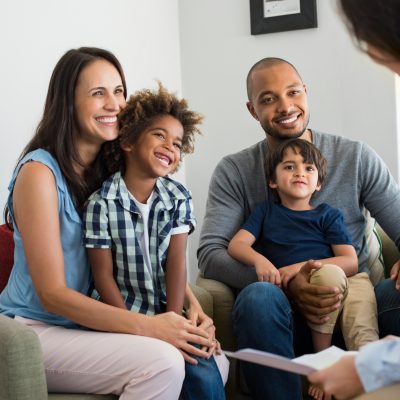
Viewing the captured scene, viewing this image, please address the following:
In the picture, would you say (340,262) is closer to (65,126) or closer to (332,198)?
(332,198)

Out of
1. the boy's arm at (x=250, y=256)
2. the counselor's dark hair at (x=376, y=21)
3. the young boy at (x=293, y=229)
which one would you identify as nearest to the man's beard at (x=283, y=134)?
the young boy at (x=293, y=229)

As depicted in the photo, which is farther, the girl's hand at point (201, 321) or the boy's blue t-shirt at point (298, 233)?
the boy's blue t-shirt at point (298, 233)

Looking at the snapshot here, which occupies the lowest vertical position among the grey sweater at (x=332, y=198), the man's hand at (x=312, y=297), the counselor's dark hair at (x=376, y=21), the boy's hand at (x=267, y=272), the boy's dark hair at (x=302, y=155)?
the man's hand at (x=312, y=297)

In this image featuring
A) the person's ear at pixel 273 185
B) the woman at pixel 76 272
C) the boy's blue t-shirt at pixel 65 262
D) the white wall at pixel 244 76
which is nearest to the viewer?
the woman at pixel 76 272

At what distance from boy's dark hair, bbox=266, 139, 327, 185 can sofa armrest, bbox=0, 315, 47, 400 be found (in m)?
1.13

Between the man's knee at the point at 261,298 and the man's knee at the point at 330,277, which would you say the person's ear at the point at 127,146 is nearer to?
the man's knee at the point at 261,298

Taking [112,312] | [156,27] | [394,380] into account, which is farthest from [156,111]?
[156,27]

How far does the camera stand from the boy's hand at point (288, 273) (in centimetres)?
217

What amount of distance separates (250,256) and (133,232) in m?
0.50

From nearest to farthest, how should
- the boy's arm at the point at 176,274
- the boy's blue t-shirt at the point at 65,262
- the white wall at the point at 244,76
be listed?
1. the boy's blue t-shirt at the point at 65,262
2. the boy's arm at the point at 176,274
3. the white wall at the point at 244,76

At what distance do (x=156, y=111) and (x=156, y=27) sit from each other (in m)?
1.70

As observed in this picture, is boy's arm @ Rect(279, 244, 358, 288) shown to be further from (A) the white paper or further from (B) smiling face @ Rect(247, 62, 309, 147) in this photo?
(A) the white paper

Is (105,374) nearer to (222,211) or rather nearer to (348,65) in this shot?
(222,211)

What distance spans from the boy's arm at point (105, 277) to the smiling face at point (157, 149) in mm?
257
